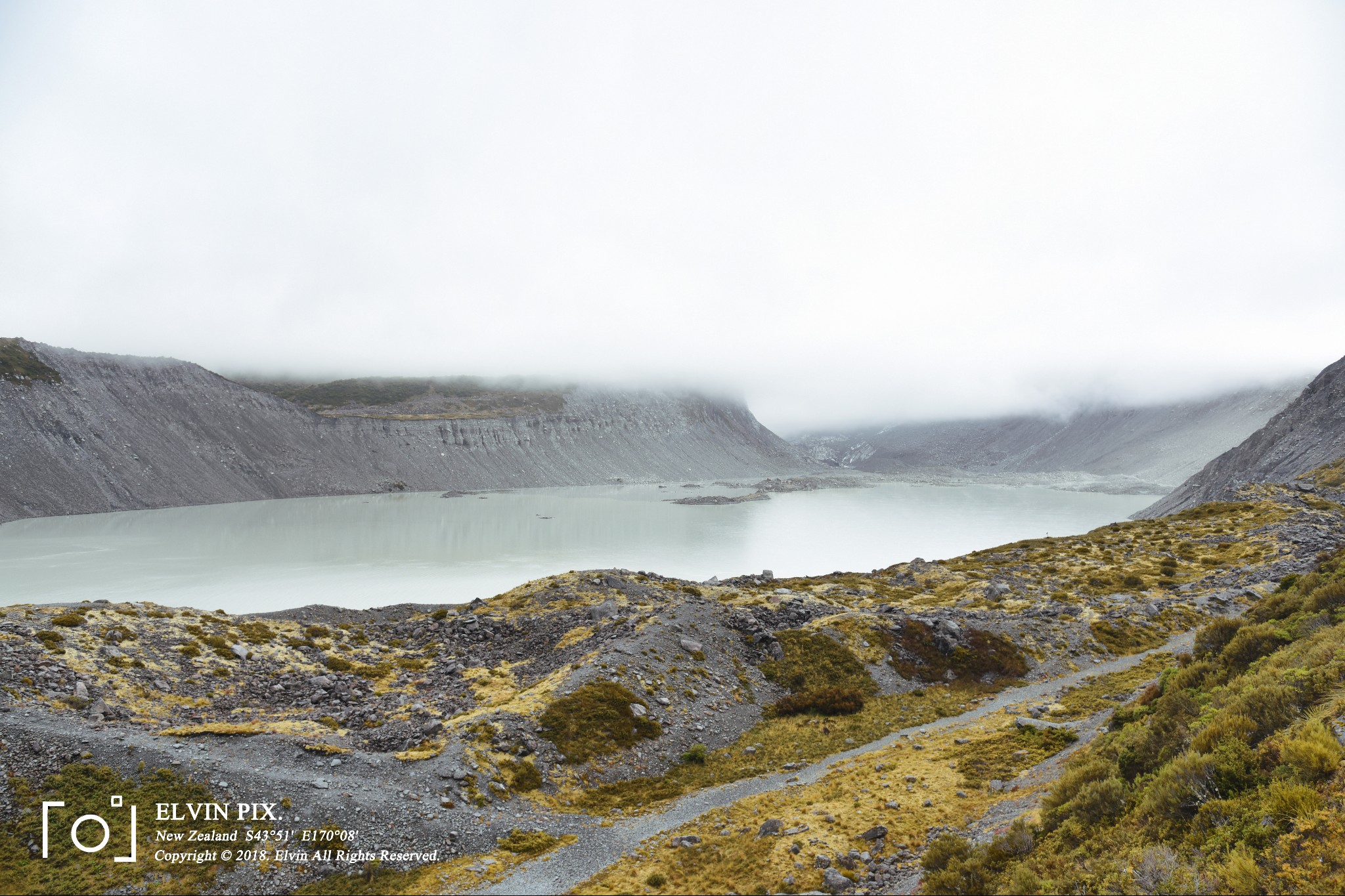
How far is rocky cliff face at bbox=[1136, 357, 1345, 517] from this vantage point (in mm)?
69625

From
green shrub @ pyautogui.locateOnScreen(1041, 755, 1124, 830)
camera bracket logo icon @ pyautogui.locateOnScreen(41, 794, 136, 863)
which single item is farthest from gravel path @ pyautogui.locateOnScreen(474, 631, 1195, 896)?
camera bracket logo icon @ pyautogui.locateOnScreen(41, 794, 136, 863)

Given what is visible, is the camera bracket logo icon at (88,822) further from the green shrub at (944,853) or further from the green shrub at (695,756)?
the green shrub at (944,853)

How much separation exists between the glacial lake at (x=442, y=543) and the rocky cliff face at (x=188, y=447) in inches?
414

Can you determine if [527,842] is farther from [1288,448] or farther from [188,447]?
[188,447]

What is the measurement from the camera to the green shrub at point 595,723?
1750cm

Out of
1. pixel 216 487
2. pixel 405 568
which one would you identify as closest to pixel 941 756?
pixel 405 568

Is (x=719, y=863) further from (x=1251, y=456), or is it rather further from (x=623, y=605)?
(x=1251, y=456)

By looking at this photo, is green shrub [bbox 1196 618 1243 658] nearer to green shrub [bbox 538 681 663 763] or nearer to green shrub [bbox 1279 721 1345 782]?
green shrub [bbox 1279 721 1345 782]

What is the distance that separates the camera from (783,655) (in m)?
24.2

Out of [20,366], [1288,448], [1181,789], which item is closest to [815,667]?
[1181,789]

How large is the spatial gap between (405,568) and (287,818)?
2006 inches

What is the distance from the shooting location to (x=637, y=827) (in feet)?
47.1

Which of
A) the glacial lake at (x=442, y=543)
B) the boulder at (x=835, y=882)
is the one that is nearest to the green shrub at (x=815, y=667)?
the boulder at (x=835, y=882)

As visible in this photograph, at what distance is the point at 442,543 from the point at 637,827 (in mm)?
68891
